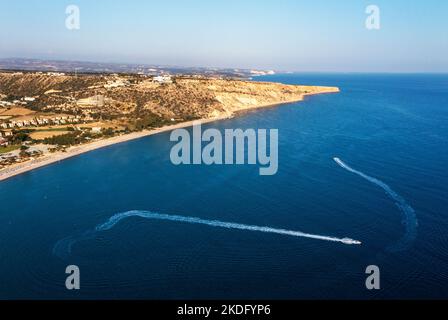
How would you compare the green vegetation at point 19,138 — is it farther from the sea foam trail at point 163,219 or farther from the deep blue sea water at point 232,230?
the sea foam trail at point 163,219

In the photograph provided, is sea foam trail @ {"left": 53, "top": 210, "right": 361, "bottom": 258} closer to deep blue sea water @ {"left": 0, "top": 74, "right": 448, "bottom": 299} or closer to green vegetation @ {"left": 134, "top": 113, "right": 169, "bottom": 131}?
deep blue sea water @ {"left": 0, "top": 74, "right": 448, "bottom": 299}

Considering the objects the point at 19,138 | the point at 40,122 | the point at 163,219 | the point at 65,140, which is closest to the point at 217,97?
the point at 40,122

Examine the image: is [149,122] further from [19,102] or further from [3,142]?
[19,102]

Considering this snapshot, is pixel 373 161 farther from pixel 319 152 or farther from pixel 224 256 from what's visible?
pixel 224 256

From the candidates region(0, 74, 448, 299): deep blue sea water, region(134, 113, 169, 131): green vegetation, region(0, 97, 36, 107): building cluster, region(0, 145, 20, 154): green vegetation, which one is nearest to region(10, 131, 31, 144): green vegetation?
region(0, 145, 20, 154): green vegetation

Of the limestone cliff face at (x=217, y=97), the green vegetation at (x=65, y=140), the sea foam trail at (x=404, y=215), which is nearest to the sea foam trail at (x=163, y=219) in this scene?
the sea foam trail at (x=404, y=215)
